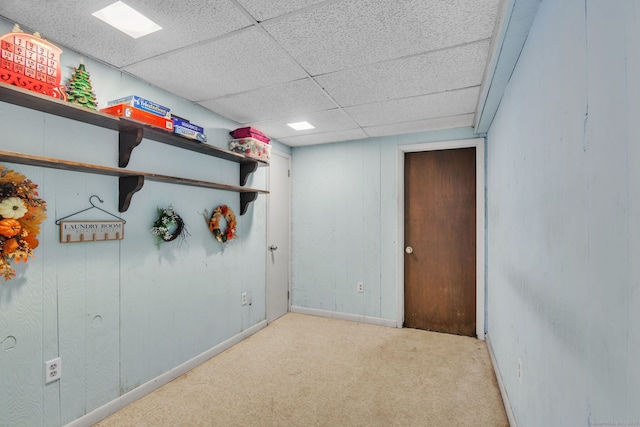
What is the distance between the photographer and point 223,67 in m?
2.04

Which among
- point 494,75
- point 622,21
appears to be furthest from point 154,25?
point 494,75

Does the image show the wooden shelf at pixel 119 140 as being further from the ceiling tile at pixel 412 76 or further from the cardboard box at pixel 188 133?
the ceiling tile at pixel 412 76

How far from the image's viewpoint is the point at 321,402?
2.18 meters

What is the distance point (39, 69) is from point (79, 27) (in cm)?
→ 30

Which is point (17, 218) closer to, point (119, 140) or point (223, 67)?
point (119, 140)

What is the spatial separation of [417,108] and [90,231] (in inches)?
104

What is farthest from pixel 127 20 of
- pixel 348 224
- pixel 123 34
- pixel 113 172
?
pixel 348 224

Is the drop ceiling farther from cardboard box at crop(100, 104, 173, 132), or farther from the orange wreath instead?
the orange wreath

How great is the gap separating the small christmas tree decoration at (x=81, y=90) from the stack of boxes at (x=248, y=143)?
1.33m

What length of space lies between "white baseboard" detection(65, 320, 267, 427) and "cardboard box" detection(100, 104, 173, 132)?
182 cm

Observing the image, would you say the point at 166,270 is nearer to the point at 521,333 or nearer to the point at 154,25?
the point at 154,25

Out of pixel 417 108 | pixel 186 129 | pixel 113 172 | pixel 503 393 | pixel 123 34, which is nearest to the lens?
pixel 123 34

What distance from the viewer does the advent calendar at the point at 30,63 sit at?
1395 millimetres

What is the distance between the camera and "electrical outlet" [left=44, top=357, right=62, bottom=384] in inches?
67.9
